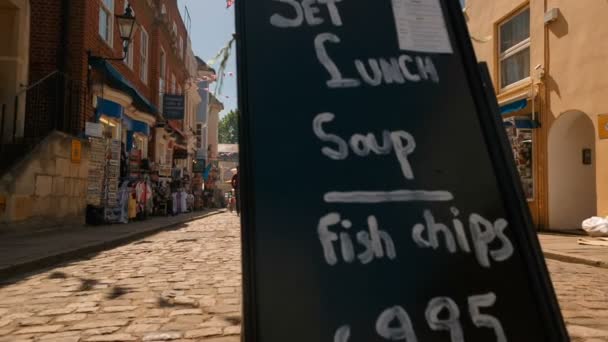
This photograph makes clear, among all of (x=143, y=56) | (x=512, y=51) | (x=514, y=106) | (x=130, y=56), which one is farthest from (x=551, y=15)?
(x=143, y=56)

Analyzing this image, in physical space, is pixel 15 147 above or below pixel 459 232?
above

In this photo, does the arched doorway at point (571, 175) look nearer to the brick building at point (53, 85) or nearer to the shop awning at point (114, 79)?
the shop awning at point (114, 79)

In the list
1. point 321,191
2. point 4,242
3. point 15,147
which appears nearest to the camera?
point 321,191

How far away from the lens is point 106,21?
13492 millimetres

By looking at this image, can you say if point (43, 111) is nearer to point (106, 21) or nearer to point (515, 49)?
point (106, 21)

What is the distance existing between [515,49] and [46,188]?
37.2 feet

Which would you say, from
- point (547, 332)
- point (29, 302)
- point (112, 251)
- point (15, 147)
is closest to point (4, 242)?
point (112, 251)

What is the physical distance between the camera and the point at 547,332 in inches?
57.4

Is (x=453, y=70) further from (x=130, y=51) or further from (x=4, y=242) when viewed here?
(x=130, y=51)

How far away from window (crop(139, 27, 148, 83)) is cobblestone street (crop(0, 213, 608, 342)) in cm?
1274

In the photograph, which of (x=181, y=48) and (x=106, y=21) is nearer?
(x=106, y=21)

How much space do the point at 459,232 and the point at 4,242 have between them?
7.78 meters

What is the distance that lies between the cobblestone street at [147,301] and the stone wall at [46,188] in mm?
2973

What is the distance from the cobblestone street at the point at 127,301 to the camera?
3072 mm
